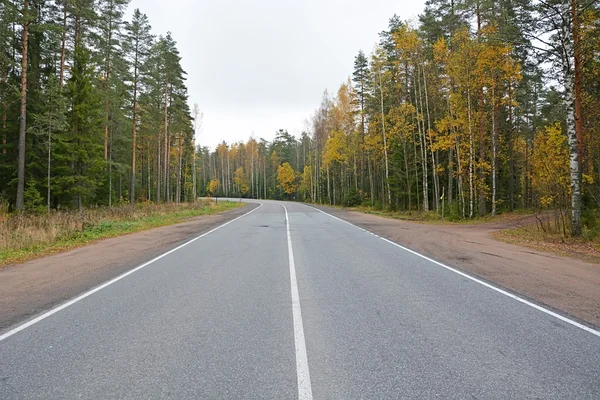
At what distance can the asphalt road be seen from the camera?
306 cm

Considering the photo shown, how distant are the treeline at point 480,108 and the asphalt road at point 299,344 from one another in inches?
460

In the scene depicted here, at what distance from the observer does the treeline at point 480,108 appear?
14.4 m

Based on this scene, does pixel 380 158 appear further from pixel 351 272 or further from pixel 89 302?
pixel 89 302

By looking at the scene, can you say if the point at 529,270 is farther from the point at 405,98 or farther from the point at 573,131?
the point at 405,98

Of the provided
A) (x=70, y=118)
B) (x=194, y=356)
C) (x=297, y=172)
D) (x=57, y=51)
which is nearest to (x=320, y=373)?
(x=194, y=356)

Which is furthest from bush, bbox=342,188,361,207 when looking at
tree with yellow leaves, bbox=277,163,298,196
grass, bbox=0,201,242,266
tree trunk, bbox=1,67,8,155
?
tree with yellow leaves, bbox=277,163,298,196

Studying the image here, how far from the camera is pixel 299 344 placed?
13.0 ft

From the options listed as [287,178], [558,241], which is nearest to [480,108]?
[558,241]

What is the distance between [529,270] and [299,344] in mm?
6803

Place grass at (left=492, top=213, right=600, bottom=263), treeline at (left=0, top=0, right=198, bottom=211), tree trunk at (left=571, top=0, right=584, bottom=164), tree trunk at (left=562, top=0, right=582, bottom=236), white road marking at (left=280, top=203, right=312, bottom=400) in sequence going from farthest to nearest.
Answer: treeline at (left=0, top=0, right=198, bottom=211) < tree trunk at (left=571, top=0, right=584, bottom=164) < tree trunk at (left=562, top=0, right=582, bottom=236) < grass at (left=492, top=213, right=600, bottom=263) < white road marking at (left=280, top=203, right=312, bottom=400)

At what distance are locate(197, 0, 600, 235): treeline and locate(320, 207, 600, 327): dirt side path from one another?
460 centimetres

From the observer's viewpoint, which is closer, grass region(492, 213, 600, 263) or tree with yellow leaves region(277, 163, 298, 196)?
grass region(492, 213, 600, 263)

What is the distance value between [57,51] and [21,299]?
24305 mm

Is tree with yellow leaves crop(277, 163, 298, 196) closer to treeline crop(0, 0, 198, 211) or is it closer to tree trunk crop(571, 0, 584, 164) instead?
treeline crop(0, 0, 198, 211)
